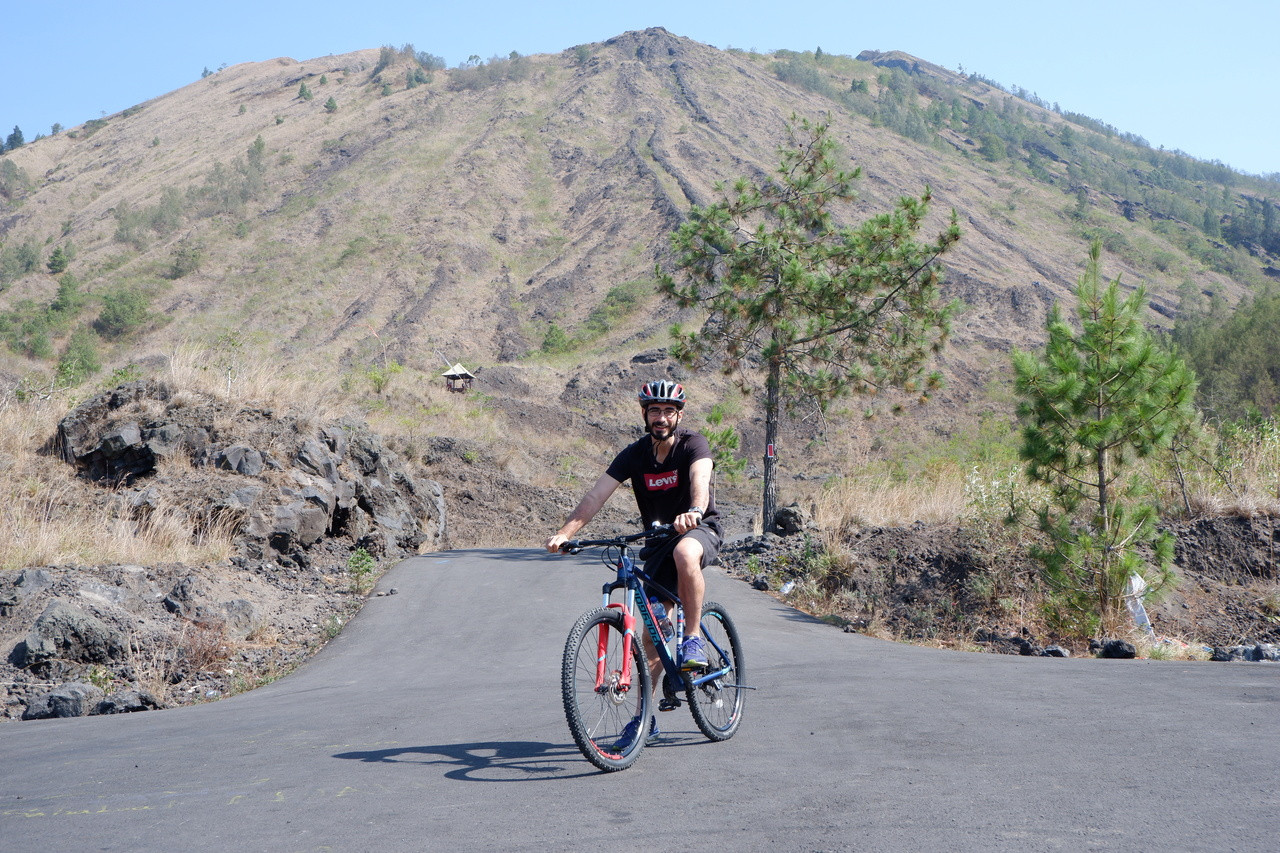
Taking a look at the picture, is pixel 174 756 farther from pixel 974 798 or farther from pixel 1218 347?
pixel 1218 347

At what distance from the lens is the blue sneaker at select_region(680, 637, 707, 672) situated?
4871 millimetres

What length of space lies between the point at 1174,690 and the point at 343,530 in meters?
13.0

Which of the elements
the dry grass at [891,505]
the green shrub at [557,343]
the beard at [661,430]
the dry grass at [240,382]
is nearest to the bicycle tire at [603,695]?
the beard at [661,430]

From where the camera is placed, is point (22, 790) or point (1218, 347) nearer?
point (22, 790)

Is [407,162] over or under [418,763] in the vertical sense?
over

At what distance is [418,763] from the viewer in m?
4.78

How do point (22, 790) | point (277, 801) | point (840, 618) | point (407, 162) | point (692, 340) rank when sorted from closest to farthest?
point (277, 801)
point (22, 790)
point (840, 618)
point (692, 340)
point (407, 162)

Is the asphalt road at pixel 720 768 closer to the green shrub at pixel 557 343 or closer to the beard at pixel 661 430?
the beard at pixel 661 430

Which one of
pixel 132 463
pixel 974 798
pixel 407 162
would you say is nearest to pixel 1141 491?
pixel 974 798

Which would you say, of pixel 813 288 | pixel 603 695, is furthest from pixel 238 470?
pixel 603 695

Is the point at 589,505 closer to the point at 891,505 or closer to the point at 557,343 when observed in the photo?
the point at 891,505

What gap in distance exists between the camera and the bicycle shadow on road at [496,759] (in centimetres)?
450

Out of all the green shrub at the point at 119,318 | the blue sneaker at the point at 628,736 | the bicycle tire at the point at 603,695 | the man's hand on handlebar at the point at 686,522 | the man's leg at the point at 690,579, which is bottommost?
the blue sneaker at the point at 628,736

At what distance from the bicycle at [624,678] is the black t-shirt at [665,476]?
9.3 inches
